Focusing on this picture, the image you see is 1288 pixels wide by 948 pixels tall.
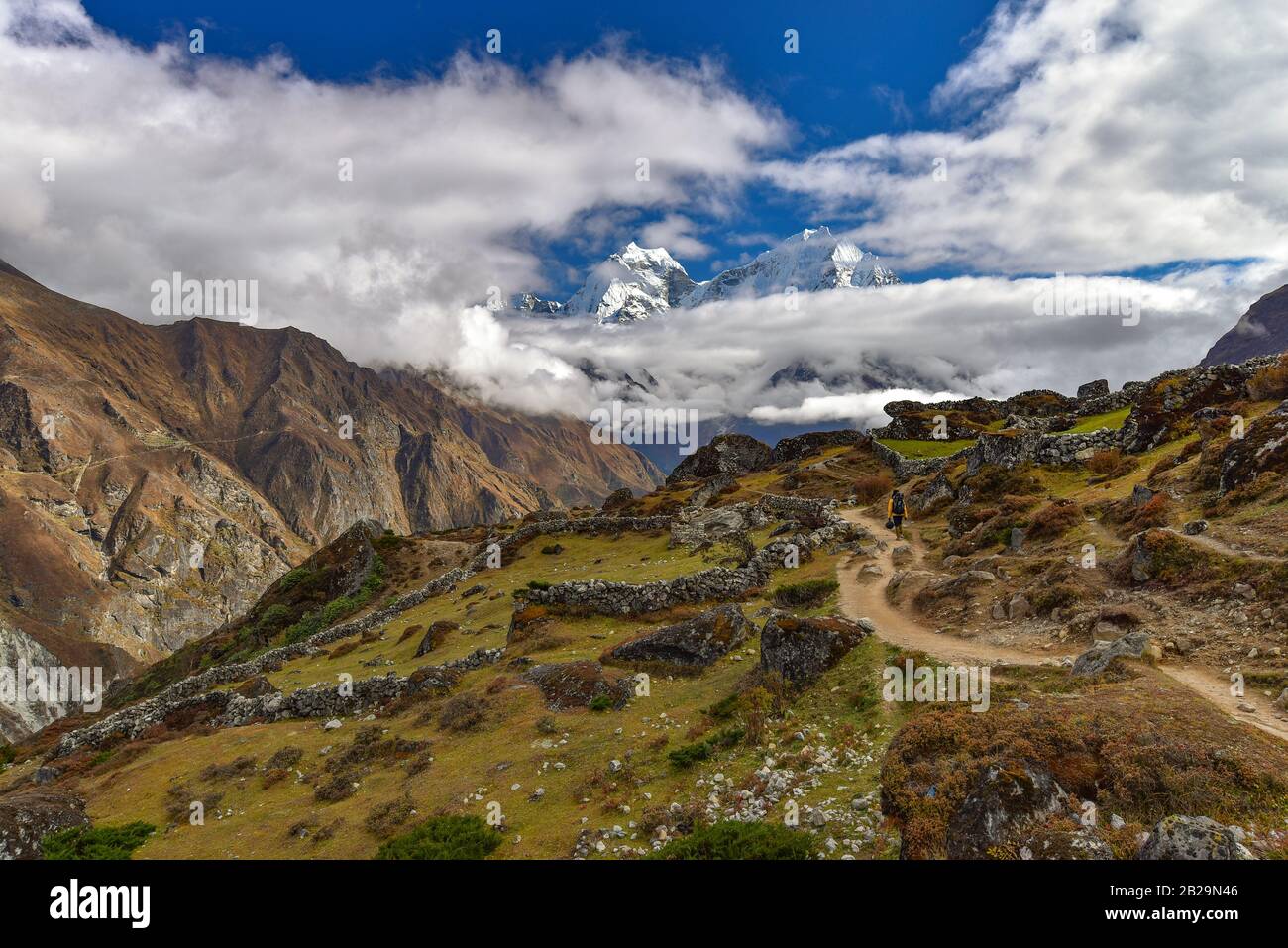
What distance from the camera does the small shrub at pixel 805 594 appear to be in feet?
91.6

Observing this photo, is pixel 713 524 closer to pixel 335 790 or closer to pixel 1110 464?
pixel 1110 464

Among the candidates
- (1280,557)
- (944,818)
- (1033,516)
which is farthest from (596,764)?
(1033,516)

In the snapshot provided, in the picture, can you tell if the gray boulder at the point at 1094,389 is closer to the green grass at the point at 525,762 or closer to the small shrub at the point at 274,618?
the green grass at the point at 525,762

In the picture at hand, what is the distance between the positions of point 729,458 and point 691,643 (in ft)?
264

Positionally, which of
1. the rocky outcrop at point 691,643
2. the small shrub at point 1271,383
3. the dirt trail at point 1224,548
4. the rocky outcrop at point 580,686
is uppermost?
the small shrub at point 1271,383

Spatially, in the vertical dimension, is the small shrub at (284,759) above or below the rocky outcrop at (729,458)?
below

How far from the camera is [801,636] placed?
19.3 m

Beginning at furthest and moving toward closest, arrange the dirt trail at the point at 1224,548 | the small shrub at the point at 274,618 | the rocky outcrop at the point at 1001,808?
the small shrub at the point at 274,618, the dirt trail at the point at 1224,548, the rocky outcrop at the point at 1001,808

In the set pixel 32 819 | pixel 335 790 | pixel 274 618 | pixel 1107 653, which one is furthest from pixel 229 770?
pixel 274 618

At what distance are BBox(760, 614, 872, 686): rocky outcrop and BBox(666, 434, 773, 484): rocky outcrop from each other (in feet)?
260

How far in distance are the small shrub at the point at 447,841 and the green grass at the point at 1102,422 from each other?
5095 cm

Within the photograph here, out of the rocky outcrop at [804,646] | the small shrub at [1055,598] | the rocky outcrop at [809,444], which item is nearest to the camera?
the rocky outcrop at [804,646]

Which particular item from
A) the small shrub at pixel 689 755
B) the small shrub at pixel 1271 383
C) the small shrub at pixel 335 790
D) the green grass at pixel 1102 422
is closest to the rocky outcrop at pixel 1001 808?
the small shrub at pixel 689 755

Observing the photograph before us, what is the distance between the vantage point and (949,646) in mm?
19172
